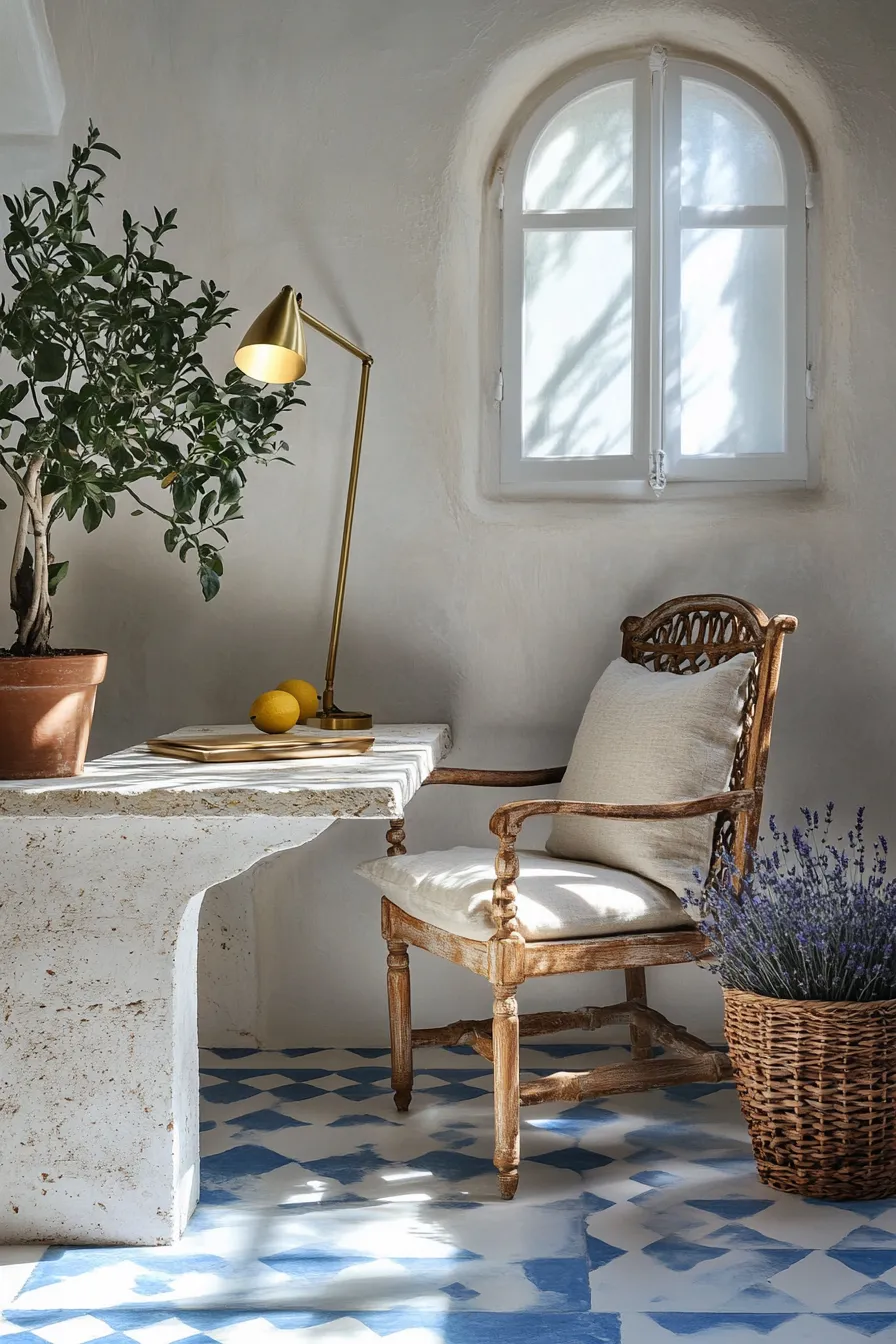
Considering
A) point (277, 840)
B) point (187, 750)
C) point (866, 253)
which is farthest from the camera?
point (866, 253)

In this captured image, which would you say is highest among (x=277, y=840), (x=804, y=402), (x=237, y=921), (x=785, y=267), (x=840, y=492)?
(x=785, y=267)

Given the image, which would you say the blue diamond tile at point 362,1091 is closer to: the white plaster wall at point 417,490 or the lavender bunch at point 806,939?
the white plaster wall at point 417,490

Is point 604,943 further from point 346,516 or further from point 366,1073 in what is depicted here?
point 346,516

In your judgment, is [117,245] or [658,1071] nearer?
[658,1071]

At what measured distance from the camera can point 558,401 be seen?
11.7 feet

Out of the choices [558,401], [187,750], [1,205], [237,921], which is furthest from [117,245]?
[237,921]

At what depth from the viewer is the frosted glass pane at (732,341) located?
353 centimetres

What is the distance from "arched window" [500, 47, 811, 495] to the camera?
351 centimetres

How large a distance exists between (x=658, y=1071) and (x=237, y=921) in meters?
1.26

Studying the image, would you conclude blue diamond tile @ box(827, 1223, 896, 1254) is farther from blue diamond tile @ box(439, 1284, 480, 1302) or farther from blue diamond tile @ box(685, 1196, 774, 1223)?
blue diamond tile @ box(439, 1284, 480, 1302)

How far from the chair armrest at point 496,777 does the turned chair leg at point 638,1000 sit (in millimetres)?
513

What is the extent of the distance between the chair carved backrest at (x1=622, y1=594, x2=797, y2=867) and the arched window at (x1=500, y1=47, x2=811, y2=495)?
412mm

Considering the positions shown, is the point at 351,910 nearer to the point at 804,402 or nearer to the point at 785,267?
the point at 804,402

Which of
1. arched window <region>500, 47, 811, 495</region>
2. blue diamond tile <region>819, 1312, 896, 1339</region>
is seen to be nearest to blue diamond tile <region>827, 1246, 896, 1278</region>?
blue diamond tile <region>819, 1312, 896, 1339</region>
